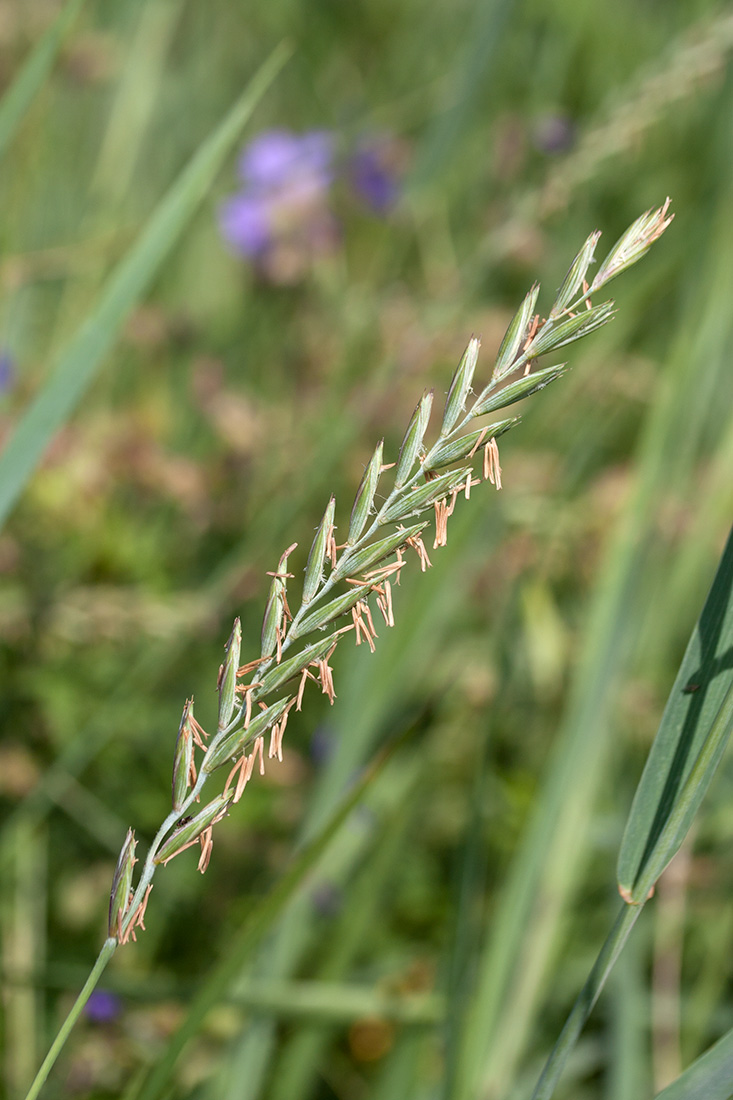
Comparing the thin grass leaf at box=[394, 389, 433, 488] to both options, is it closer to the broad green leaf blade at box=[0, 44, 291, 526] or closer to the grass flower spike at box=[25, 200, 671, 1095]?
the grass flower spike at box=[25, 200, 671, 1095]

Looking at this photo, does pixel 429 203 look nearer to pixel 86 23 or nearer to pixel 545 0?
pixel 545 0

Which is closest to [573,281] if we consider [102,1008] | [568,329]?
[568,329]

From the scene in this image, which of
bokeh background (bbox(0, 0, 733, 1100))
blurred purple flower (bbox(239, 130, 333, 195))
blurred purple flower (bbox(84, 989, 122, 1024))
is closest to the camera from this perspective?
bokeh background (bbox(0, 0, 733, 1100))

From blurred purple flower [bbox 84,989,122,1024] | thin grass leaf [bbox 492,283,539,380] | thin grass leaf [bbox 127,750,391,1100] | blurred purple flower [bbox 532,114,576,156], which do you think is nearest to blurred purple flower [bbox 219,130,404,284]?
blurred purple flower [bbox 532,114,576,156]

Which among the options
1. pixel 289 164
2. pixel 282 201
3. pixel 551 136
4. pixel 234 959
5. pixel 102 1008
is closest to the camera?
pixel 234 959

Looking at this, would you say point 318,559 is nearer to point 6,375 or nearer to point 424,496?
point 424,496

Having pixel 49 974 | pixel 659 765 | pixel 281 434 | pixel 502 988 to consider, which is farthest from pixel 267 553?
pixel 659 765
